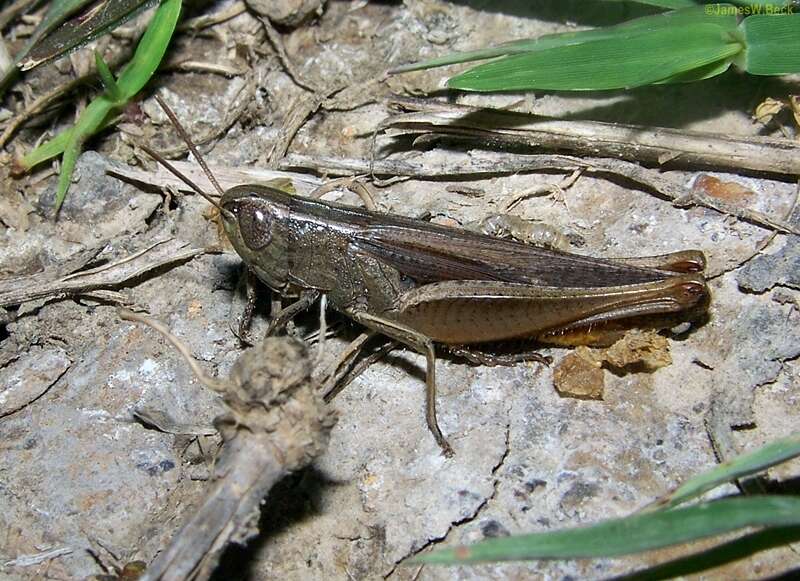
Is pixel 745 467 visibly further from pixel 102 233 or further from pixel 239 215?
pixel 102 233

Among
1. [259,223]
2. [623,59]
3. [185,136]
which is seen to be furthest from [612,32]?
[185,136]

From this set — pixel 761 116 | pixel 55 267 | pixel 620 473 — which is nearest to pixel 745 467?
pixel 620 473

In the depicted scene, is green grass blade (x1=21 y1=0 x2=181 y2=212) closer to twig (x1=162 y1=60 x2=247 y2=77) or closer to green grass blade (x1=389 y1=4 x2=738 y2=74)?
twig (x1=162 y1=60 x2=247 y2=77)

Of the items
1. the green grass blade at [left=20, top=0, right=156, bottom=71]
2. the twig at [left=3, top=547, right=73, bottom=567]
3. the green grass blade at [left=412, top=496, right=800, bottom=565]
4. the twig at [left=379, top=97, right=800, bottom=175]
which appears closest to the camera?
the green grass blade at [left=412, top=496, right=800, bottom=565]

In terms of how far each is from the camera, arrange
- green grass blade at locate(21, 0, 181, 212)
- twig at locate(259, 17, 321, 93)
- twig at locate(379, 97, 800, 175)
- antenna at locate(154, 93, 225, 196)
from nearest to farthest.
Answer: antenna at locate(154, 93, 225, 196) < twig at locate(379, 97, 800, 175) < green grass blade at locate(21, 0, 181, 212) < twig at locate(259, 17, 321, 93)

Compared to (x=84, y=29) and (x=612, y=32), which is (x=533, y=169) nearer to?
(x=612, y=32)

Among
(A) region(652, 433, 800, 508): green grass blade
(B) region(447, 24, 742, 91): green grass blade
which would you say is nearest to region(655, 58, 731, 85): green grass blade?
(B) region(447, 24, 742, 91): green grass blade

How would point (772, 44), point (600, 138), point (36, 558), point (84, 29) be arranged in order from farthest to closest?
point (84, 29)
point (600, 138)
point (772, 44)
point (36, 558)
